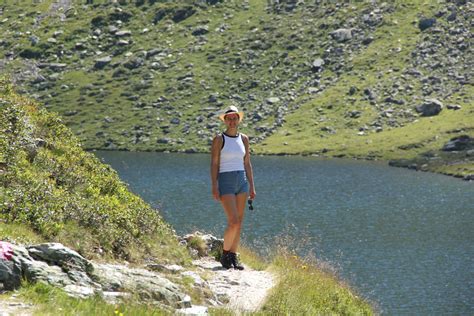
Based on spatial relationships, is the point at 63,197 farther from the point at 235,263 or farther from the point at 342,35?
the point at 342,35

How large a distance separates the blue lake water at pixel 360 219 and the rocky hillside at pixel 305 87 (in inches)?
859

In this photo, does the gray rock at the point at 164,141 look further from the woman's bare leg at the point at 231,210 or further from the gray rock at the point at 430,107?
the woman's bare leg at the point at 231,210

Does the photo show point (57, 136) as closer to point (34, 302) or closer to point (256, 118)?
point (34, 302)

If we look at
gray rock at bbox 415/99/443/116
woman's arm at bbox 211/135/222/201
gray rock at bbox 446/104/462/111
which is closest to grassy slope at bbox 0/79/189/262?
woman's arm at bbox 211/135/222/201

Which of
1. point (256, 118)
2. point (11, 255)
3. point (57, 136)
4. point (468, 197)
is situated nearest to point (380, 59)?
point (256, 118)

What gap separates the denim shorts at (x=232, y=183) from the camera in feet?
62.6

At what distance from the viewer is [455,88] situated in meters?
162

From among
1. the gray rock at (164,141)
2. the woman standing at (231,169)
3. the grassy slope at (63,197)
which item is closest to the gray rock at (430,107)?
the gray rock at (164,141)

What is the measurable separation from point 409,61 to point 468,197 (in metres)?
84.7

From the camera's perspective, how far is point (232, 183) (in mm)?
19094

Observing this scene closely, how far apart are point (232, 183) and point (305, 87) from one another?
15683cm

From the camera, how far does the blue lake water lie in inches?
1718

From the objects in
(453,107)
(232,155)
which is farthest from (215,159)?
(453,107)

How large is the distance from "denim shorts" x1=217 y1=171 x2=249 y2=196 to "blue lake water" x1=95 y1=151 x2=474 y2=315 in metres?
3.68
